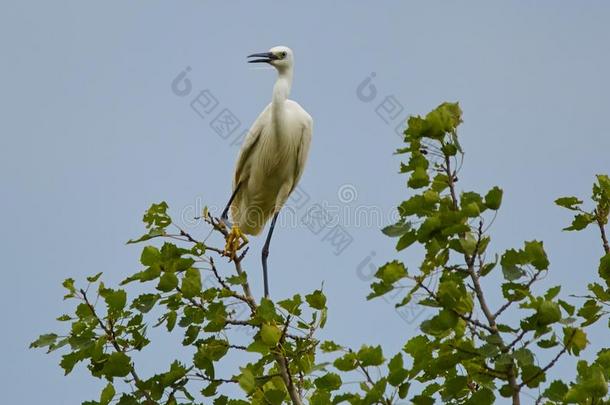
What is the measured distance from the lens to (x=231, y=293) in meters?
4.39

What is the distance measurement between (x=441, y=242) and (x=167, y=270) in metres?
1.40

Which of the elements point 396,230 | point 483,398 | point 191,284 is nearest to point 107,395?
point 191,284

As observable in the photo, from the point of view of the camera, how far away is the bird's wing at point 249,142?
8.78 meters

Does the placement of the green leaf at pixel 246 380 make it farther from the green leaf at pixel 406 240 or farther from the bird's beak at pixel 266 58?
the bird's beak at pixel 266 58

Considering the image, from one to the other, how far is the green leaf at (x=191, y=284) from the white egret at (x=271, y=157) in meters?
3.80

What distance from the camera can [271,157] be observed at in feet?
28.3

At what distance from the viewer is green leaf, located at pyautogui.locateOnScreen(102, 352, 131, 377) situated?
4.21m

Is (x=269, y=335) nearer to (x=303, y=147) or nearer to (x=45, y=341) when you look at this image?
(x=45, y=341)

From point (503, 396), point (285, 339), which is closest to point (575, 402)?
point (503, 396)

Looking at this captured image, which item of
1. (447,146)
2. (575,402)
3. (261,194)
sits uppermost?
(261,194)

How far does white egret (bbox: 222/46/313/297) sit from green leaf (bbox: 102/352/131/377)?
3874 mm

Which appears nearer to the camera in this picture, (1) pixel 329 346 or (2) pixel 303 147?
(1) pixel 329 346

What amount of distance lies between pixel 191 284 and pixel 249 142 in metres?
4.70

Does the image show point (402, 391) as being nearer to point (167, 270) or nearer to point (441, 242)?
point (441, 242)
